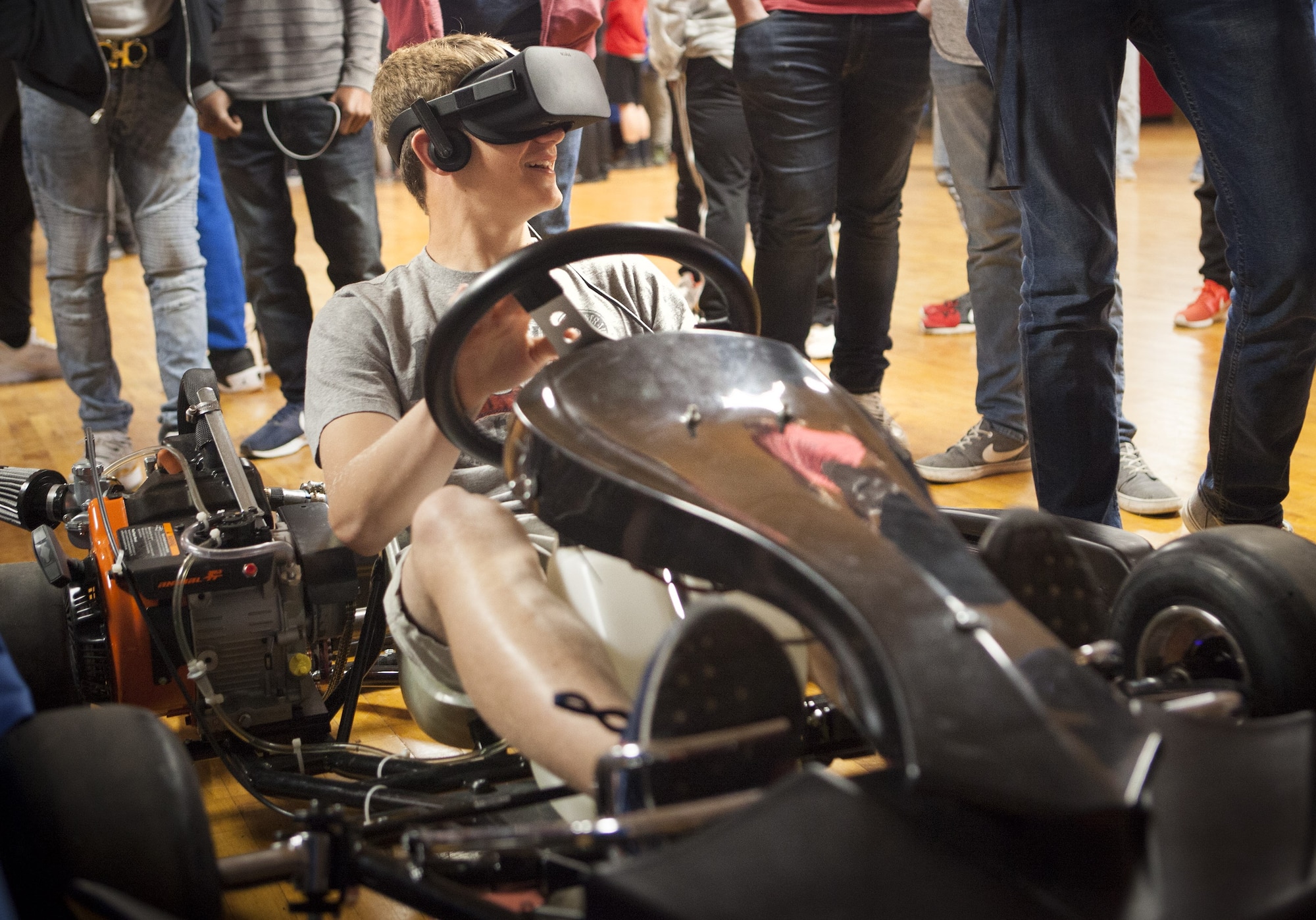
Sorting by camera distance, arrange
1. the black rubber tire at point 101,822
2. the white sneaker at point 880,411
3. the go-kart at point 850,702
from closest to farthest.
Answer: the go-kart at point 850,702 < the black rubber tire at point 101,822 < the white sneaker at point 880,411

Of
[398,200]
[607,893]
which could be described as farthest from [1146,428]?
[398,200]

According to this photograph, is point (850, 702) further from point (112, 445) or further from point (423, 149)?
point (112, 445)

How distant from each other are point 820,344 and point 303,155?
4.89 ft

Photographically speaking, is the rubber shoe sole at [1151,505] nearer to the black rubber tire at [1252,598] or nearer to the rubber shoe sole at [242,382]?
the black rubber tire at [1252,598]

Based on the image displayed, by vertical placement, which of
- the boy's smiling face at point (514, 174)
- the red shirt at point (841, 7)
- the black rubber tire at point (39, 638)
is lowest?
the black rubber tire at point (39, 638)

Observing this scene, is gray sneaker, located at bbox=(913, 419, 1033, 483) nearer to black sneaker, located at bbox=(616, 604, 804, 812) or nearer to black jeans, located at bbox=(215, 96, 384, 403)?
black jeans, located at bbox=(215, 96, 384, 403)

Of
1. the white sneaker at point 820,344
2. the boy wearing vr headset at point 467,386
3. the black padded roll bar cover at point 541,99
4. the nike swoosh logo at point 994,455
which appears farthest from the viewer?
the white sneaker at point 820,344

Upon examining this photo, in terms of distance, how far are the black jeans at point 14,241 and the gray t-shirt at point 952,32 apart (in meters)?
2.63

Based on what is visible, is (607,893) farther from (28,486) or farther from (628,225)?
(28,486)

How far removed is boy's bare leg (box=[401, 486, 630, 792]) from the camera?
0.96 meters

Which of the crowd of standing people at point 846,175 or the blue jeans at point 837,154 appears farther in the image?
the blue jeans at point 837,154

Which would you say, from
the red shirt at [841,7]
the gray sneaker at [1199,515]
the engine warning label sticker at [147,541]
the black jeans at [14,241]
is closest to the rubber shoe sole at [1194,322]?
the red shirt at [841,7]

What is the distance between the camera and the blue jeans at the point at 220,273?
142 inches

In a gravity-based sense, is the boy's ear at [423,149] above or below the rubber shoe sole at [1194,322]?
above
